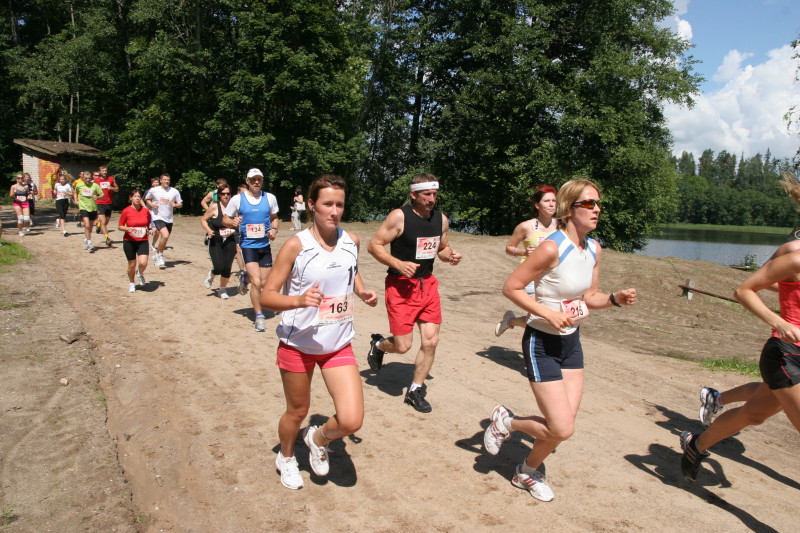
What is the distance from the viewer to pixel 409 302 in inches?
214

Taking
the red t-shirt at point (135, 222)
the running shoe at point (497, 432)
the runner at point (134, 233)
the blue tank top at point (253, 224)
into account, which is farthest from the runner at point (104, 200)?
the running shoe at point (497, 432)

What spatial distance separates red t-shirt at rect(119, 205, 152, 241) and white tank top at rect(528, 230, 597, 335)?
8.82 metres

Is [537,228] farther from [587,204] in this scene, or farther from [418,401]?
[587,204]

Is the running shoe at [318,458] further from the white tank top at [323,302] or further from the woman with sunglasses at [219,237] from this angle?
the woman with sunglasses at [219,237]

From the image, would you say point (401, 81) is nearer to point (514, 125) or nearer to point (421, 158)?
point (421, 158)

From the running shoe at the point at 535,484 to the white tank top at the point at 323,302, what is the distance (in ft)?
5.53

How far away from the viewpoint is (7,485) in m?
3.88

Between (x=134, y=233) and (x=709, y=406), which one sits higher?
(x=134, y=233)

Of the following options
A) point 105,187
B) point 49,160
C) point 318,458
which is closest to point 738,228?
point 49,160

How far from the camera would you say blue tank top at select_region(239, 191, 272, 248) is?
315 inches

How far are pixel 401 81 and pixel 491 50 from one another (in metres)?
9.81

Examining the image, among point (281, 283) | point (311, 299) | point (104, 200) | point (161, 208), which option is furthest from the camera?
point (104, 200)

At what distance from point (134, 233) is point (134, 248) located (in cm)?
33

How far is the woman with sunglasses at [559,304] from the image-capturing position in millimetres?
3584
